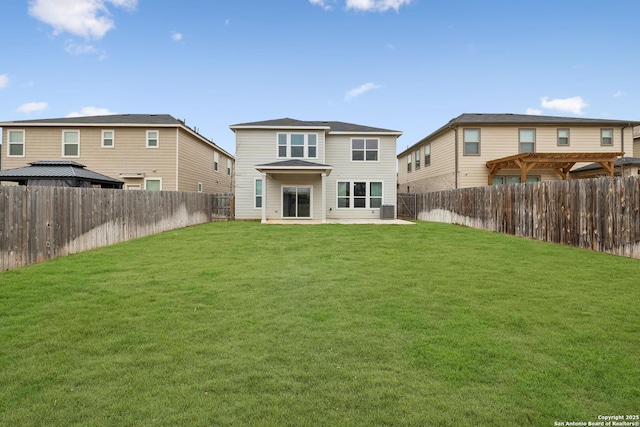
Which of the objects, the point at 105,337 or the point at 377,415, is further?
the point at 105,337

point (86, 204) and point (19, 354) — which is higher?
point (86, 204)

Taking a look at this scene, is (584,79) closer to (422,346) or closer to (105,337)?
(422,346)

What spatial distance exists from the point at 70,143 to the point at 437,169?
23.2m

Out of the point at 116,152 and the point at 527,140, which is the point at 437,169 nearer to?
the point at 527,140

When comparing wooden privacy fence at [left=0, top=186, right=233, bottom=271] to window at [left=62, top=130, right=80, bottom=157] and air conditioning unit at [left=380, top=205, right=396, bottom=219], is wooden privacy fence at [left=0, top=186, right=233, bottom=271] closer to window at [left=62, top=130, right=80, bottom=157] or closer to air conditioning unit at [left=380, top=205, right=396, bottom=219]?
window at [left=62, top=130, right=80, bottom=157]

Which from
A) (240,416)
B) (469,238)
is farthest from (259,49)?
(240,416)

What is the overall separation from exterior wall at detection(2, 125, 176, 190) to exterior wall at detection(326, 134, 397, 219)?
9361 mm

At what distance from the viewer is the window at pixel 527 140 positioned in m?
21.6

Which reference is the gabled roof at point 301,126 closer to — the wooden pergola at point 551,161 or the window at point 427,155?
the window at point 427,155

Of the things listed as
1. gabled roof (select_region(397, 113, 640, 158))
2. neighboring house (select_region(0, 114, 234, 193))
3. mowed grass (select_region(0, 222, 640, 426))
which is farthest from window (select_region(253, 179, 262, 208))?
mowed grass (select_region(0, 222, 640, 426))

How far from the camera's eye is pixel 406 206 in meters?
26.0

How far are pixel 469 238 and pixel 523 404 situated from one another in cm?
988

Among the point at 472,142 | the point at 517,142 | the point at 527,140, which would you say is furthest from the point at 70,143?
the point at 527,140

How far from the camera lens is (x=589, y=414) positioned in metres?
2.38
